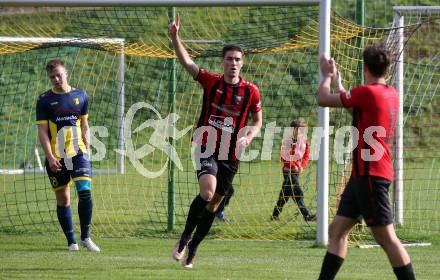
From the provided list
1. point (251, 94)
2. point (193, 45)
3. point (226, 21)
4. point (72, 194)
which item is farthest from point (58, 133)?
point (226, 21)

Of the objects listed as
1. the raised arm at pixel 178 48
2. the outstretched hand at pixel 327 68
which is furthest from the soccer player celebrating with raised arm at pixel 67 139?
the outstretched hand at pixel 327 68

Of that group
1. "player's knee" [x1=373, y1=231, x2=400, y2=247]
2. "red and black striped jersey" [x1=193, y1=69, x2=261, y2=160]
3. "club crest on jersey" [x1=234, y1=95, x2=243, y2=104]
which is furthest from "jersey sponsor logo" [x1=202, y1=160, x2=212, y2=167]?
"player's knee" [x1=373, y1=231, x2=400, y2=247]

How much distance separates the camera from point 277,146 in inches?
972

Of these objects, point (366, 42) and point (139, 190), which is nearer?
point (366, 42)

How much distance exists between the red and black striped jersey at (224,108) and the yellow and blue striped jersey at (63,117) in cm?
170

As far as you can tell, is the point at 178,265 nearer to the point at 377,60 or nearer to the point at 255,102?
the point at 255,102

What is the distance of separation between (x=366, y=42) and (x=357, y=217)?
6142 mm

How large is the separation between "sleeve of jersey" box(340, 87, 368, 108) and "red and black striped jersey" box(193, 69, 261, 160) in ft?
7.58

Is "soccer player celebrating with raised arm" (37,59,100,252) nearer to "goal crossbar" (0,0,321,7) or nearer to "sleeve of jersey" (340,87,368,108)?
"goal crossbar" (0,0,321,7)

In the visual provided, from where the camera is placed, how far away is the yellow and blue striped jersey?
970cm

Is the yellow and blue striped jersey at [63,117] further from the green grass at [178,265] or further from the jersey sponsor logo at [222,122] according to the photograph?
the jersey sponsor logo at [222,122]

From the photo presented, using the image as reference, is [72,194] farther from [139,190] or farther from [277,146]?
[277,146]

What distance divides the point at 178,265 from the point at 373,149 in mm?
2830

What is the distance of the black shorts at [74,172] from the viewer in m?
9.69
